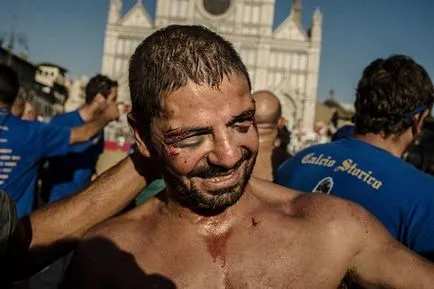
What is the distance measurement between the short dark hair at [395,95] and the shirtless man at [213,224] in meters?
0.77

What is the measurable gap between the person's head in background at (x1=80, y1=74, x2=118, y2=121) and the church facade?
40.6 m

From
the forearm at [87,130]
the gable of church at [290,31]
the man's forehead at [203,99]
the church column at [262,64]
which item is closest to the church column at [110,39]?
the church column at [262,64]

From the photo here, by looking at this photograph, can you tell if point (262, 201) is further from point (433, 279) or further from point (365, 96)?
point (365, 96)

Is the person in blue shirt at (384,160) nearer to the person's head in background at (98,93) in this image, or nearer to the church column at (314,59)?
the person's head in background at (98,93)

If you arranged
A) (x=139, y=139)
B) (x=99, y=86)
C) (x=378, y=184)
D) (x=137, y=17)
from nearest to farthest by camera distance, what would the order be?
1. (x=139, y=139)
2. (x=378, y=184)
3. (x=99, y=86)
4. (x=137, y=17)

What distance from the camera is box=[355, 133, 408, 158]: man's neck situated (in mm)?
2375

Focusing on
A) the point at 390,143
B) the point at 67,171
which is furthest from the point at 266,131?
the point at 67,171

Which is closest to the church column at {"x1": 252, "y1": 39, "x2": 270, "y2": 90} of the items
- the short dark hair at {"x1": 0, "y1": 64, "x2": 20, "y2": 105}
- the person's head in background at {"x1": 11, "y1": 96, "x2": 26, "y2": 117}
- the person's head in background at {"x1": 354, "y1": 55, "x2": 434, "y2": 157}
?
the person's head in background at {"x1": 11, "y1": 96, "x2": 26, "y2": 117}

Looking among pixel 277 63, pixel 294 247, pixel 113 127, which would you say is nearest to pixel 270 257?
pixel 294 247

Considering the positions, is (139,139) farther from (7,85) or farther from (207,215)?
(7,85)

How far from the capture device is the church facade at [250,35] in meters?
45.4

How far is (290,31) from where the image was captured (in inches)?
1838

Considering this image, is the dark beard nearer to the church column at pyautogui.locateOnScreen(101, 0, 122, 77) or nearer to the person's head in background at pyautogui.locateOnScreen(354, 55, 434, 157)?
the person's head in background at pyautogui.locateOnScreen(354, 55, 434, 157)

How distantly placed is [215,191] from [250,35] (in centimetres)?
4574
